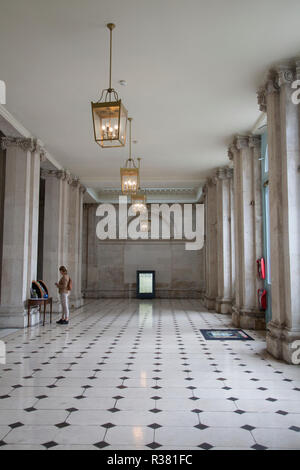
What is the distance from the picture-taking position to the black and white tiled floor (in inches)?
160

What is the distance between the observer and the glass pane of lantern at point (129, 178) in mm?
9805

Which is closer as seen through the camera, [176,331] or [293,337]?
[293,337]

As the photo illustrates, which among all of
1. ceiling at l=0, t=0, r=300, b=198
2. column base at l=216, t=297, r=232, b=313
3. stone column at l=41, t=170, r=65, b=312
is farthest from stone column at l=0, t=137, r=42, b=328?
column base at l=216, t=297, r=232, b=313

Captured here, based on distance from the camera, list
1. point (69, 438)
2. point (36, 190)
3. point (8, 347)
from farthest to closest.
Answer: point (36, 190) → point (8, 347) → point (69, 438)

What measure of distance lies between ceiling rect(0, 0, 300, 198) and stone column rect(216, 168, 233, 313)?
3.13 m

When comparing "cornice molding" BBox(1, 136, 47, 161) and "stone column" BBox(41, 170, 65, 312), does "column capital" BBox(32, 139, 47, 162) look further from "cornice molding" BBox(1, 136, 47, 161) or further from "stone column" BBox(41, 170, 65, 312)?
"stone column" BBox(41, 170, 65, 312)

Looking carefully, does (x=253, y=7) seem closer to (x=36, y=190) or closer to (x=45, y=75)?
(x=45, y=75)

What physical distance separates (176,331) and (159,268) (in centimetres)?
1219

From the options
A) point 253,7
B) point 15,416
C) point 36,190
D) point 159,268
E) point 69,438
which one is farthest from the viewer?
point 159,268

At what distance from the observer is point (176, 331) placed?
11.0 meters

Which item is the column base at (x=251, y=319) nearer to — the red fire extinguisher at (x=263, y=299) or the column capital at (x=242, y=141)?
the red fire extinguisher at (x=263, y=299)

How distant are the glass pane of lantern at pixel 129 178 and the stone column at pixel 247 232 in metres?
3.36

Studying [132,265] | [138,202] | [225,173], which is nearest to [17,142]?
[138,202]
